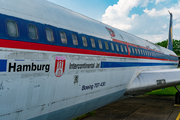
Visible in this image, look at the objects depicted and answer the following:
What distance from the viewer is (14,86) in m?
3.60

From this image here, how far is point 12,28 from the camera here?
12.3 feet

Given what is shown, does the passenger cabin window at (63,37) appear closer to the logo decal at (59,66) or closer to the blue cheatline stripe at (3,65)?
the logo decal at (59,66)

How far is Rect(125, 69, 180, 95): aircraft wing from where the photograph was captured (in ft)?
31.4

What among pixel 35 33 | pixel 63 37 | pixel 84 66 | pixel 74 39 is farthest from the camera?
pixel 84 66

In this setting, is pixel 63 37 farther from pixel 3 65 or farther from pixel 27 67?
pixel 3 65

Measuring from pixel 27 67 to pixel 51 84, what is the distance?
89 cm

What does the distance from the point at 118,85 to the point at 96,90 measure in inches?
78.3

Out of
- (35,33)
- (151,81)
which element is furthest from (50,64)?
(151,81)

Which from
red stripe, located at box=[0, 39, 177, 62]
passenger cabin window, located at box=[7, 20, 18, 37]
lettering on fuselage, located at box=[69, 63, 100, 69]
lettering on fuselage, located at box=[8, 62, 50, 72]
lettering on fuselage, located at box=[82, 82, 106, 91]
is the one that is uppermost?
passenger cabin window, located at box=[7, 20, 18, 37]

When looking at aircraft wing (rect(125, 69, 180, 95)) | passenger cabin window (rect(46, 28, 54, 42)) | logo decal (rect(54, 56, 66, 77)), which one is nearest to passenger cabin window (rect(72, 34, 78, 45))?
logo decal (rect(54, 56, 66, 77))

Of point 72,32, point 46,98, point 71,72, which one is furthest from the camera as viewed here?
point 72,32

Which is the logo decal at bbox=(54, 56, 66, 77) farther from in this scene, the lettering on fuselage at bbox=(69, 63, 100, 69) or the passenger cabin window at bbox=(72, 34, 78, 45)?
the passenger cabin window at bbox=(72, 34, 78, 45)

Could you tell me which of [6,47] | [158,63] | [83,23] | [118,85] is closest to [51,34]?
[6,47]

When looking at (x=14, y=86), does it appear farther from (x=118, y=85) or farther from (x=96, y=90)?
(x=118, y=85)
